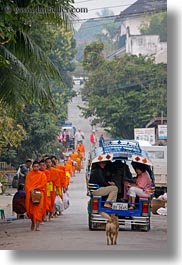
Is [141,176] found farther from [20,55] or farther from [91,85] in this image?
[20,55]

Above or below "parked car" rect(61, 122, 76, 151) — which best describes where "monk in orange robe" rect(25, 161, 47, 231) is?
below

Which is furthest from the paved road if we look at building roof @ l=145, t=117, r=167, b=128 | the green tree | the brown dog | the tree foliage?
the green tree

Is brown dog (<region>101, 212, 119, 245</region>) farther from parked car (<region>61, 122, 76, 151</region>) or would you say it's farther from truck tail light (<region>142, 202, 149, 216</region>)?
parked car (<region>61, 122, 76, 151</region>)

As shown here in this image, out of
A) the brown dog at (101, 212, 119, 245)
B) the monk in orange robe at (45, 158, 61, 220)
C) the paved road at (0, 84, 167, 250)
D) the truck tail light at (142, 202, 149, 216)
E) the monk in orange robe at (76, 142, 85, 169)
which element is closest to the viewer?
the paved road at (0, 84, 167, 250)

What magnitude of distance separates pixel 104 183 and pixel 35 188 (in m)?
0.89

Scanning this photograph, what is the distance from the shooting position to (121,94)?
1010cm

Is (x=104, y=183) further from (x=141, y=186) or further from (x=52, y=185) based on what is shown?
(x=52, y=185)

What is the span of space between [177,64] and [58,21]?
1.50 m

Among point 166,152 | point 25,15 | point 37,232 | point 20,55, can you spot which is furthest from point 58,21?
point 37,232

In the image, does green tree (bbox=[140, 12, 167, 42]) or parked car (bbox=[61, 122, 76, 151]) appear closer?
green tree (bbox=[140, 12, 167, 42])

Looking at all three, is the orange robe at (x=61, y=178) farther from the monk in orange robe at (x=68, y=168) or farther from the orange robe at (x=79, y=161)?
the orange robe at (x=79, y=161)

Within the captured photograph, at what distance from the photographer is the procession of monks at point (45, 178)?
10422 millimetres

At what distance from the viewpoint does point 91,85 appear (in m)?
10.1

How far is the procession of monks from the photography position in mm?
10422
